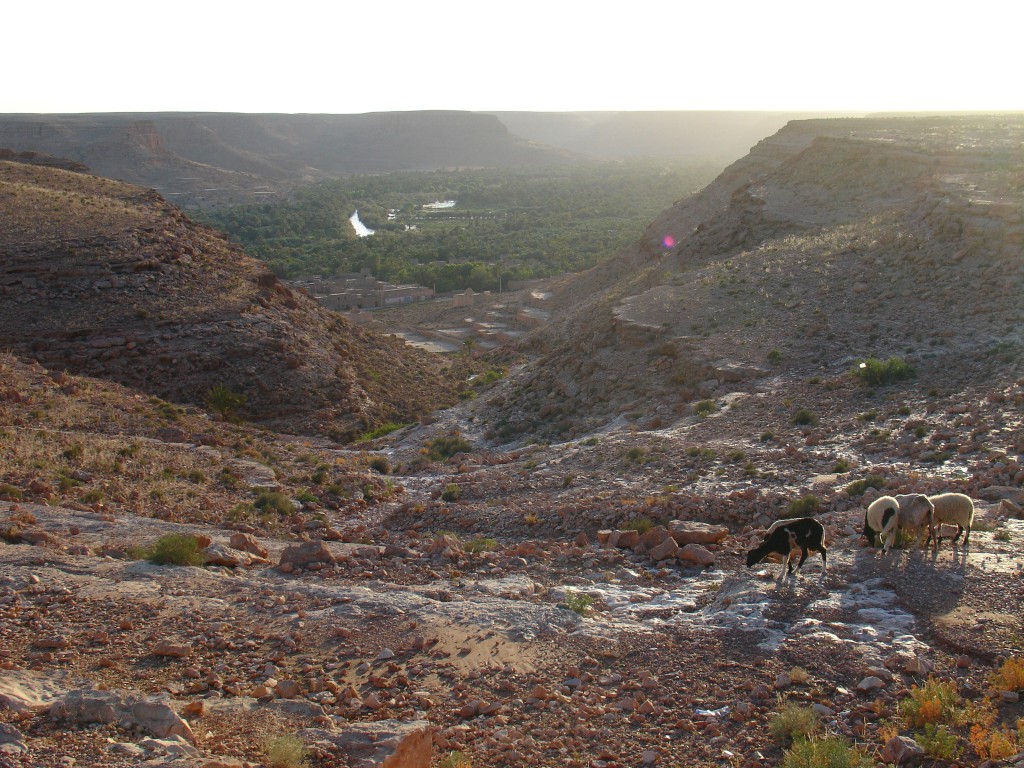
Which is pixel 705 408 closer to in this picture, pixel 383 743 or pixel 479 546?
pixel 479 546

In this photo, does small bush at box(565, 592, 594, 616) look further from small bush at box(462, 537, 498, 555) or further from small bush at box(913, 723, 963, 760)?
small bush at box(913, 723, 963, 760)

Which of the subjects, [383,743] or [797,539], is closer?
[383,743]

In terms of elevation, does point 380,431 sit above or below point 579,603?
below

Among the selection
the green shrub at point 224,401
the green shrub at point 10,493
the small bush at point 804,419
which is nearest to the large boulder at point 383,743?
the green shrub at point 10,493

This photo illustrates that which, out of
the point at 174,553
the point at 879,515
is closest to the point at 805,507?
the point at 879,515

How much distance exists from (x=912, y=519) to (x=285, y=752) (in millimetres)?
5671

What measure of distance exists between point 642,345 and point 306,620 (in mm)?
14494

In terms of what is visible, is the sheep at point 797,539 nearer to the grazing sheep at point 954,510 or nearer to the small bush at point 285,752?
the grazing sheep at point 954,510

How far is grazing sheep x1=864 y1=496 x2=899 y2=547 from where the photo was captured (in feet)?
26.6

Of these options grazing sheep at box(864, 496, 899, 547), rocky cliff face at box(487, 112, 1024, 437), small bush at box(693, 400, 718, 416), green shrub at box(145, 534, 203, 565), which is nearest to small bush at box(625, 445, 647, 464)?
small bush at box(693, 400, 718, 416)

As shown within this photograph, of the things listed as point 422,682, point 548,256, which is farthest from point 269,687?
point 548,256

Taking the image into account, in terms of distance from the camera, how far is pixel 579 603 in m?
7.59

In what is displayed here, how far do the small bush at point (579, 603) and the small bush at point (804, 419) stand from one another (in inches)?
296

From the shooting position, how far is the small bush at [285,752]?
16.3 feet
